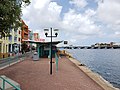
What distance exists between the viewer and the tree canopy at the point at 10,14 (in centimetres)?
1217

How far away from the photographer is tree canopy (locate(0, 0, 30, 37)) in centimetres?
1217

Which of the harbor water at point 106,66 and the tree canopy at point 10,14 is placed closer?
the tree canopy at point 10,14

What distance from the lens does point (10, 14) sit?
13.6m

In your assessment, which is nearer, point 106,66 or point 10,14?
point 10,14

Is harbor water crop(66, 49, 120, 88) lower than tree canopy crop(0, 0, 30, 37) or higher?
lower

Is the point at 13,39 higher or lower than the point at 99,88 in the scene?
higher

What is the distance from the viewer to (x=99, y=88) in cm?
1290

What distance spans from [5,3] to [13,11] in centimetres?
173

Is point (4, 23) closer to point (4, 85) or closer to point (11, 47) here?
point (4, 85)

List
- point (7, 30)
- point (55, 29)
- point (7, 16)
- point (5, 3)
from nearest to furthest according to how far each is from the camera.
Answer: point (5, 3)
point (7, 16)
point (7, 30)
point (55, 29)

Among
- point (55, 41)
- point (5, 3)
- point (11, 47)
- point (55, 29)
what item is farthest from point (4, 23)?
point (11, 47)

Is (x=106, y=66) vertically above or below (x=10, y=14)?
below

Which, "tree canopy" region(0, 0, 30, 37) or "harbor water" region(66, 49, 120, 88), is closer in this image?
"tree canopy" region(0, 0, 30, 37)

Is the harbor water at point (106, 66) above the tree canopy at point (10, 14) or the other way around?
the other way around
